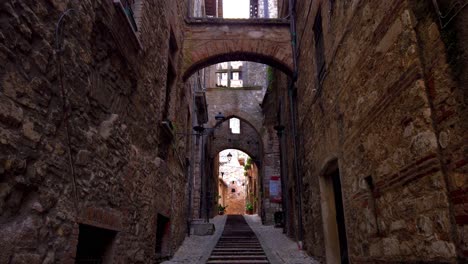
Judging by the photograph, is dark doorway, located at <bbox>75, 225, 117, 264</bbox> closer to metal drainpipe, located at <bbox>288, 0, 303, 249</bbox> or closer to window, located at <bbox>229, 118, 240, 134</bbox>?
metal drainpipe, located at <bbox>288, 0, 303, 249</bbox>

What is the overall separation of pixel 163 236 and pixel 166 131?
2259mm

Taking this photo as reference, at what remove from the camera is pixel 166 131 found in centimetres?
684

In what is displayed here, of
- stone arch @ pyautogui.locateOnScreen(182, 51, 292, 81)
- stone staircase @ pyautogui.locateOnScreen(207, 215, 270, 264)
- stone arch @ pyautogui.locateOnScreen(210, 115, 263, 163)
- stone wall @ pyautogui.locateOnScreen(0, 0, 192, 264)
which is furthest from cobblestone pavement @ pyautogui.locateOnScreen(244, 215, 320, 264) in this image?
stone arch @ pyautogui.locateOnScreen(210, 115, 263, 163)

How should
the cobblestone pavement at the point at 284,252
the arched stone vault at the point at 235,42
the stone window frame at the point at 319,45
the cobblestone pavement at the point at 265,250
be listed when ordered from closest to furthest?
1. the stone window frame at the point at 319,45
2. the cobblestone pavement at the point at 284,252
3. the cobblestone pavement at the point at 265,250
4. the arched stone vault at the point at 235,42

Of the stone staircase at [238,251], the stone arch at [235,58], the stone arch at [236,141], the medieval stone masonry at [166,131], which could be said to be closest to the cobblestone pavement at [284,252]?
the stone staircase at [238,251]

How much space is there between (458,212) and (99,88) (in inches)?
135

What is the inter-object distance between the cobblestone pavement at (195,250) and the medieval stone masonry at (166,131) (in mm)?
321

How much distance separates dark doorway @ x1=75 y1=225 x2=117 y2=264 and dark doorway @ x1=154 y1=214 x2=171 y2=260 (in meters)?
2.98

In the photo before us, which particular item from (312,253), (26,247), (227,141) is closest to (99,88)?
(26,247)

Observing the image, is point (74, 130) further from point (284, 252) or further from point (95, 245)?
point (284, 252)

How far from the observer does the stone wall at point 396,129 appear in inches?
92.4

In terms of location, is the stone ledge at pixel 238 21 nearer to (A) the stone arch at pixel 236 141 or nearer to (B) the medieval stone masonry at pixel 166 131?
(B) the medieval stone masonry at pixel 166 131

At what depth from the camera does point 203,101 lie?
49.4ft

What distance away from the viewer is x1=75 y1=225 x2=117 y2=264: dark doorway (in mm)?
3803
